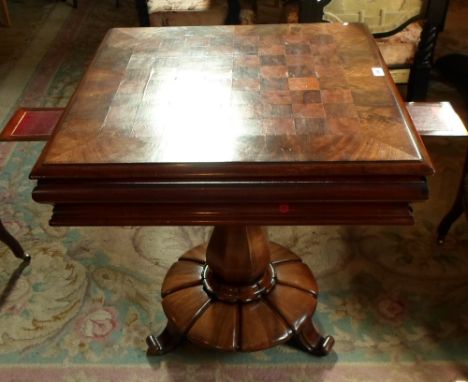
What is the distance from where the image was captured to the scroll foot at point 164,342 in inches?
47.0

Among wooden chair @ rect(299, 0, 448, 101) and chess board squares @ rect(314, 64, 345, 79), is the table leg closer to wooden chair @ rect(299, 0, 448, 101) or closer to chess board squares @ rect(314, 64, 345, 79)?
chess board squares @ rect(314, 64, 345, 79)

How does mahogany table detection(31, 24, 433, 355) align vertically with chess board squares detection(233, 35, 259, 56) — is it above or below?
below

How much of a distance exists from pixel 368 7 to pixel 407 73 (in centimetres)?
31

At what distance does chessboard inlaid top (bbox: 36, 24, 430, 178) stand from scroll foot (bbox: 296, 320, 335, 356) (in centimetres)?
56

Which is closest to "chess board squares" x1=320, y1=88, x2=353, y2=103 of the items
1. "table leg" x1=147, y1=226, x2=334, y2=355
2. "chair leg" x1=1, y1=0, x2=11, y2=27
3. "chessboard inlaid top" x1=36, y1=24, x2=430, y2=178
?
"chessboard inlaid top" x1=36, y1=24, x2=430, y2=178

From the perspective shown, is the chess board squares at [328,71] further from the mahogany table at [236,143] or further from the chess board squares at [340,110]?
the chess board squares at [340,110]

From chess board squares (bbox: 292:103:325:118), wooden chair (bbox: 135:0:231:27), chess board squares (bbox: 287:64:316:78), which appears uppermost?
chess board squares (bbox: 287:64:316:78)

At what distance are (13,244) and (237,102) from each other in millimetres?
851

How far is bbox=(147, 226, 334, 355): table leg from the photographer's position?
3.71 feet

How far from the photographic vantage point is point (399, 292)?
1333 mm

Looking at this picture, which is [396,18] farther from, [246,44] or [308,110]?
[308,110]

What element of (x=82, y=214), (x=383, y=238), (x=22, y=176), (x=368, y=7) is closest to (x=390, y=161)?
(x=82, y=214)

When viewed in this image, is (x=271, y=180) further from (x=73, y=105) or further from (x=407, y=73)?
(x=407, y=73)

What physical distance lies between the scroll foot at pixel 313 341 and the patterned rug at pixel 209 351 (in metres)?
0.02
